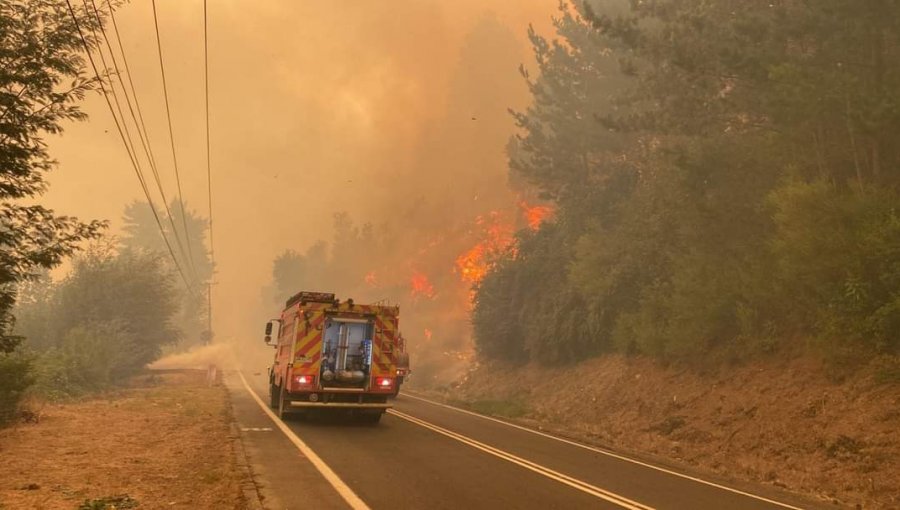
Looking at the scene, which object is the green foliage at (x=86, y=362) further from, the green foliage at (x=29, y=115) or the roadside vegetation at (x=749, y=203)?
the roadside vegetation at (x=749, y=203)

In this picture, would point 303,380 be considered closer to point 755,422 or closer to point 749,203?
point 755,422

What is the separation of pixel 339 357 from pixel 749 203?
13.5m

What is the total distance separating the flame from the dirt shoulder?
114 ft

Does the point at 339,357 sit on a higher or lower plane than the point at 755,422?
higher

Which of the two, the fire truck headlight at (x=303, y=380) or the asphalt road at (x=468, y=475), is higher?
the fire truck headlight at (x=303, y=380)

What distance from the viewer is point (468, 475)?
9.24 m

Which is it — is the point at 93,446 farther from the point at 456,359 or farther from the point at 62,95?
the point at 456,359

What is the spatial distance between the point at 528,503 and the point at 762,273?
1234 centimetres

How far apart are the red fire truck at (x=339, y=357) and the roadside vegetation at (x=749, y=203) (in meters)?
9.98

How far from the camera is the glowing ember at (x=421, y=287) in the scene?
67350mm

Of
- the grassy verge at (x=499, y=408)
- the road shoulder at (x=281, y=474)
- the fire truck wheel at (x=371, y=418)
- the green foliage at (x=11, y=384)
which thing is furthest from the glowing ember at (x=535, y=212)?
the green foliage at (x=11, y=384)

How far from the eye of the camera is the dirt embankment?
1049 cm

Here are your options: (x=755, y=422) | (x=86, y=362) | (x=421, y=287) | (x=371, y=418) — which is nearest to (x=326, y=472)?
(x=371, y=418)

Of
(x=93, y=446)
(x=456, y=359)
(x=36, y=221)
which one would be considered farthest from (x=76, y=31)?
(x=456, y=359)
